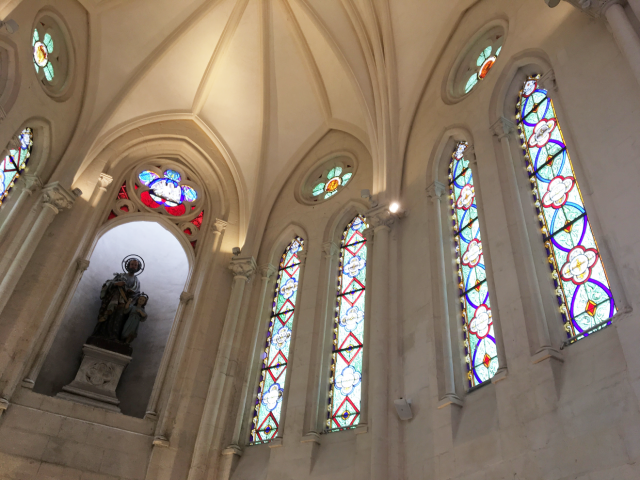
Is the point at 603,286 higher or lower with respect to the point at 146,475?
higher

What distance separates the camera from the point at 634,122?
6.14m

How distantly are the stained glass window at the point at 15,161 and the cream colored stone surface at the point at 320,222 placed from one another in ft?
0.70

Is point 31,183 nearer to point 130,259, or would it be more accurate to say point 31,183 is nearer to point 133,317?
point 130,259

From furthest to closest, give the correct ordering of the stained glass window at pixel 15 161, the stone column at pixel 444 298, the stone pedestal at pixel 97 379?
1. the stained glass window at pixel 15 161
2. the stone pedestal at pixel 97 379
3. the stone column at pixel 444 298

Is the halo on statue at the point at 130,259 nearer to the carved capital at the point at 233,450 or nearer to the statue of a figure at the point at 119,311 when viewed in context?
the statue of a figure at the point at 119,311

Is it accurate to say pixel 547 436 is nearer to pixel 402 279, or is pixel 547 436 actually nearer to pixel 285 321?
pixel 402 279

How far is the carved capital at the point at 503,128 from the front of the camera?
27.3 ft

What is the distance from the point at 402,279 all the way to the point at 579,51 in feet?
13.1

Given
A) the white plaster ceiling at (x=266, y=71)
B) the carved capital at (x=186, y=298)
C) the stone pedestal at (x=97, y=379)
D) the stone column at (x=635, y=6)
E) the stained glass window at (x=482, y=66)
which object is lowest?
the stone pedestal at (x=97, y=379)

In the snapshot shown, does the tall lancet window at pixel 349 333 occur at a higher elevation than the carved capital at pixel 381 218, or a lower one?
lower

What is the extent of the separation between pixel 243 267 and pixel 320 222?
1.81m

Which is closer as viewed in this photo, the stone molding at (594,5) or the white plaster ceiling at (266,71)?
the stone molding at (594,5)

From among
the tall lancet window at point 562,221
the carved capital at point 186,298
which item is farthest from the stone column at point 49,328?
the tall lancet window at point 562,221

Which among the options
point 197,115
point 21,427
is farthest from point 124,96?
point 21,427
